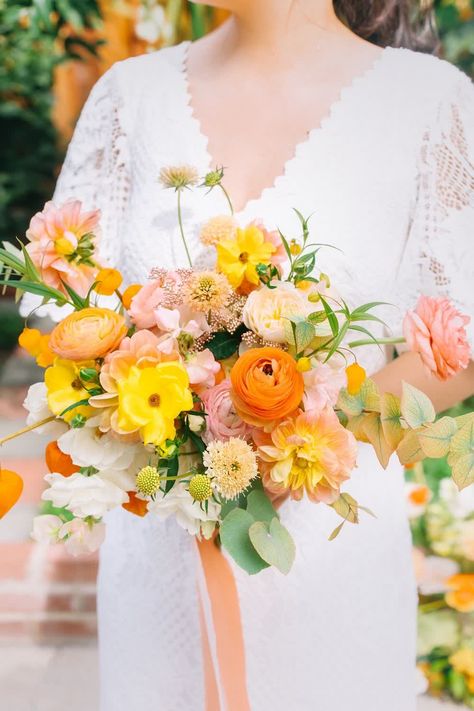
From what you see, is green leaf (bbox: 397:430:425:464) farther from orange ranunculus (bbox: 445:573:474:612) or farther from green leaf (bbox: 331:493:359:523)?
orange ranunculus (bbox: 445:573:474:612)

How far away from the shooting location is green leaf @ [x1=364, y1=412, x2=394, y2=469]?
0.73 metres

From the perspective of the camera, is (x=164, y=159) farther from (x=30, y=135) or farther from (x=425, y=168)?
(x=30, y=135)

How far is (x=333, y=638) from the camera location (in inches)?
44.0

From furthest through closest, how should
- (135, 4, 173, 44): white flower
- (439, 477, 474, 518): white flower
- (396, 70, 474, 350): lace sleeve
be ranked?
(135, 4, 173, 44): white flower
(439, 477, 474, 518): white flower
(396, 70, 474, 350): lace sleeve

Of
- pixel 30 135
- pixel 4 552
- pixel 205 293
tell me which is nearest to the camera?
pixel 205 293

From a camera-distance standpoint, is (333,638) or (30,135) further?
(30,135)

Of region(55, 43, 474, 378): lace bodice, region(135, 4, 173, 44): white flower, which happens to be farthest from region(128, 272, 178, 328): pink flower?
region(135, 4, 173, 44): white flower

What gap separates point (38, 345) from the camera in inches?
31.1

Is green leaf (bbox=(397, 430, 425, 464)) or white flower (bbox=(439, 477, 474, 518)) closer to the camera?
green leaf (bbox=(397, 430, 425, 464))

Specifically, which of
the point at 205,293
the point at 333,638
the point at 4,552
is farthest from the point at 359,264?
the point at 4,552

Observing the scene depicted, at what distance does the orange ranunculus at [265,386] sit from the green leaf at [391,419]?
3.2 inches

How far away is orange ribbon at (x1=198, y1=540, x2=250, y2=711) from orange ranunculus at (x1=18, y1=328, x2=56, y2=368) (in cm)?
26

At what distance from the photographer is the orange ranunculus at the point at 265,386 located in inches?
26.3

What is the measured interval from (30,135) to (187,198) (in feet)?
14.5
